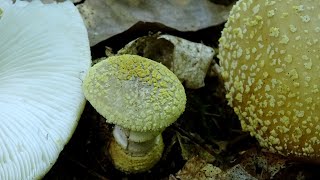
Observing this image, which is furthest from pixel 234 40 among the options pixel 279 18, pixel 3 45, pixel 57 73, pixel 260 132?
pixel 3 45

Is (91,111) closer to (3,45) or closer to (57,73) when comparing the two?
(57,73)

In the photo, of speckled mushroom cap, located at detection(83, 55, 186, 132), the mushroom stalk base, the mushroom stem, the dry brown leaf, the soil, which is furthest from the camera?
the dry brown leaf

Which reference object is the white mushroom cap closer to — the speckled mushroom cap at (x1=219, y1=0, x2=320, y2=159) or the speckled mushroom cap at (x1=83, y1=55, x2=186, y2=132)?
the speckled mushroom cap at (x1=83, y1=55, x2=186, y2=132)

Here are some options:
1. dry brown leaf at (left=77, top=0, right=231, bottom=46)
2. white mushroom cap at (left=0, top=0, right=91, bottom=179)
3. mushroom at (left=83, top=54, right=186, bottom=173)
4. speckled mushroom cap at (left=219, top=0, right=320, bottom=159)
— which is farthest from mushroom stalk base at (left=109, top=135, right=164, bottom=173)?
dry brown leaf at (left=77, top=0, right=231, bottom=46)

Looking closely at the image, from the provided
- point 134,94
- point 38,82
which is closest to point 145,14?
point 38,82

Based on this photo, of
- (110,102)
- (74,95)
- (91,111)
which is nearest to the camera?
(110,102)

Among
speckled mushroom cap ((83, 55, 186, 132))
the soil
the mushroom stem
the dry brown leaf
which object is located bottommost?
the soil
